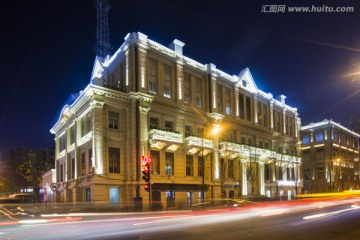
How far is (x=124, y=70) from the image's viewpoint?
39062 millimetres

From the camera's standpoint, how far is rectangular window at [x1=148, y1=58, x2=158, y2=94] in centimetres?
3954

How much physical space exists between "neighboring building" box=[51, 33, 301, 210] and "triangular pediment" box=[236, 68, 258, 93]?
16 cm

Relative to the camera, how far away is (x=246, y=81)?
5394cm

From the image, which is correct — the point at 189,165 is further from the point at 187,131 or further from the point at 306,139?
the point at 306,139

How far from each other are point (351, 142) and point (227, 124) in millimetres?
63416

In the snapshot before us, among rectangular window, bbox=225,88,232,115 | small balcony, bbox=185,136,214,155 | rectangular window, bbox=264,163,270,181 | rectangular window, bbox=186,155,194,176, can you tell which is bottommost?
rectangular window, bbox=264,163,270,181

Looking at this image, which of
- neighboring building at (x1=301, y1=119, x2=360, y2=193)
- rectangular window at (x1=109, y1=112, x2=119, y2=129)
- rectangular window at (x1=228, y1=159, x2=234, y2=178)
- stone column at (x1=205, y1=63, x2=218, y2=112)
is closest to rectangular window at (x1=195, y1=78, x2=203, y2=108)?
stone column at (x1=205, y1=63, x2=218, y2=112)

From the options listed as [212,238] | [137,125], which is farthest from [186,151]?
[212,238]

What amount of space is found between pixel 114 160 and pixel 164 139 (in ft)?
19.0

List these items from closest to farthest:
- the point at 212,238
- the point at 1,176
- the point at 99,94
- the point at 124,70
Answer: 1. the point at 212,238
2. the point at 99,94
3. the point at 124,70
4. the point at 1,176

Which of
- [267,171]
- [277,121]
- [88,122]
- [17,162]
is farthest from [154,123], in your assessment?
[17,162]

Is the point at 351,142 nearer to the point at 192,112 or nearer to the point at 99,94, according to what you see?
the point at 192,112

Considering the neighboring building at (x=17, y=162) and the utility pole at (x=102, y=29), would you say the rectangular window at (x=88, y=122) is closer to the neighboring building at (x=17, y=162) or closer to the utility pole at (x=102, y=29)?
the utility pole at (x=102, y=29)

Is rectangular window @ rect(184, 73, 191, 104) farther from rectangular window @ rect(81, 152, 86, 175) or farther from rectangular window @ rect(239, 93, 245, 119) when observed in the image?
rectangular window @ rect(81, 152, 86, 175)
